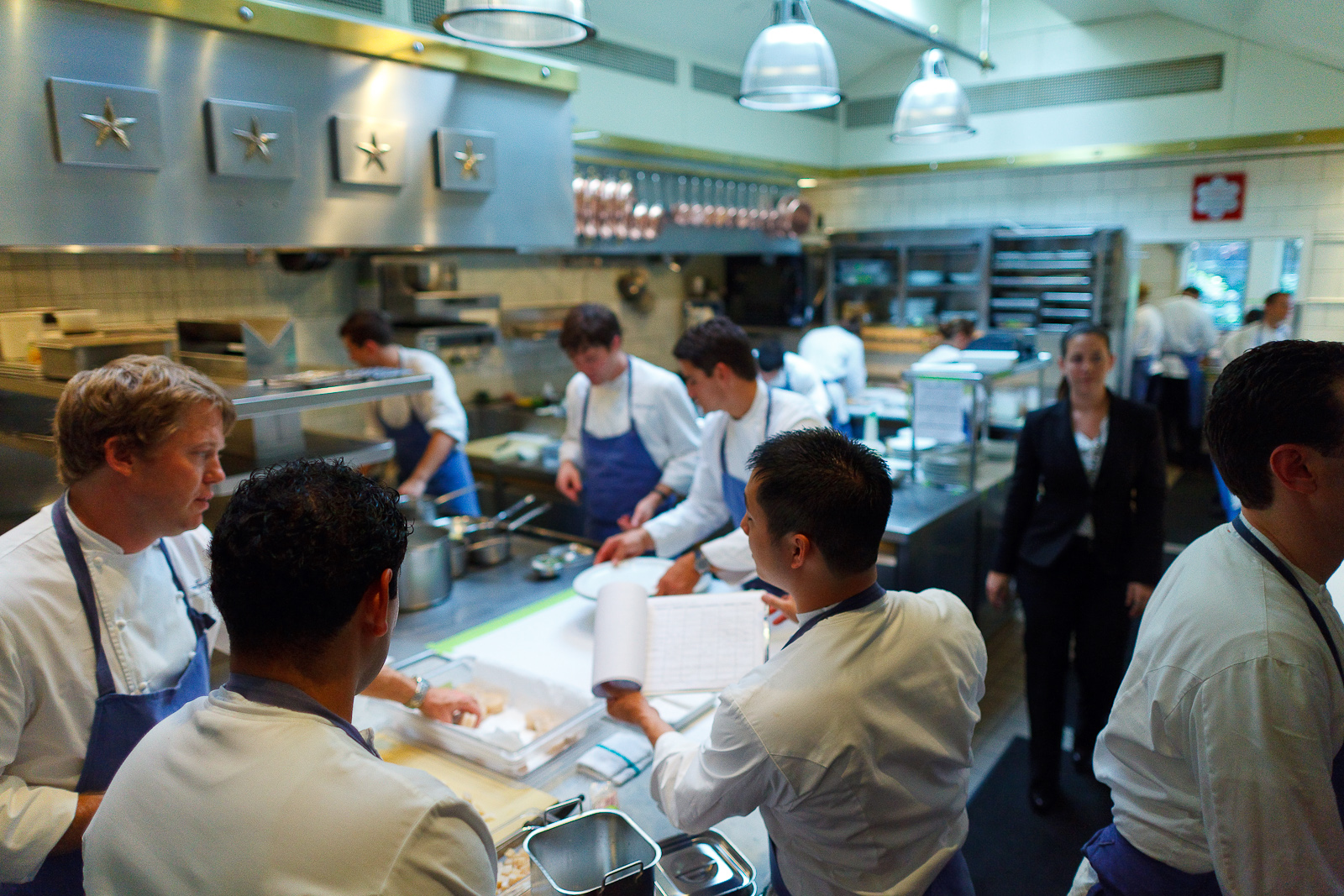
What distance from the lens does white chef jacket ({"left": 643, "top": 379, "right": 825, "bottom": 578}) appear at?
2.53 metres

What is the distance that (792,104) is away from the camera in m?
3.30

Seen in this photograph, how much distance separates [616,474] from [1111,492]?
1.95 metres

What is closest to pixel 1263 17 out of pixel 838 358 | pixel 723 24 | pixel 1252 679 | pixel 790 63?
pixel 790 63

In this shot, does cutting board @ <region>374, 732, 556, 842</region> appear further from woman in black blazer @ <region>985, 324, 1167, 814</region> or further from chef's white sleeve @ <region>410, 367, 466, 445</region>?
chef's white sleeve @ <region>410, 367, 466, 445</region>

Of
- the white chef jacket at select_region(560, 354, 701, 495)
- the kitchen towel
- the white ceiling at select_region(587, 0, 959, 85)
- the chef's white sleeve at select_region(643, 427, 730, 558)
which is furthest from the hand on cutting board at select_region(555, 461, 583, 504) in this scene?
the white ceiling at select_region(587, 0, 959, 85)

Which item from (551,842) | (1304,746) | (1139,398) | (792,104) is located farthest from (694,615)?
(1139,398)

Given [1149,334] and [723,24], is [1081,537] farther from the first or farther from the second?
[1149,334]

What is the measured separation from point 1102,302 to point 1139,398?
42.1 inches

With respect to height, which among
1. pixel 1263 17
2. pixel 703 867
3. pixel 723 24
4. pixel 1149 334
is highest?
pixel 723 24

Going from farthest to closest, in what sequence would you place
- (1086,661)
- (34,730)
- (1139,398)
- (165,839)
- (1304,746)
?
(1139,398)
(1086,661)
(34,730)
(1304,746)
(165,839)

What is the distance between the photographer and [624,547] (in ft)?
8.89

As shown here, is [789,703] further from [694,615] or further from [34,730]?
[34,730]

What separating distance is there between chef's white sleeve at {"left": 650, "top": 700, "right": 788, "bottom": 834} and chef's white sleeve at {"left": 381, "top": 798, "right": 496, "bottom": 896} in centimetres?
42

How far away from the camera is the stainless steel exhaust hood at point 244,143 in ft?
6.89
